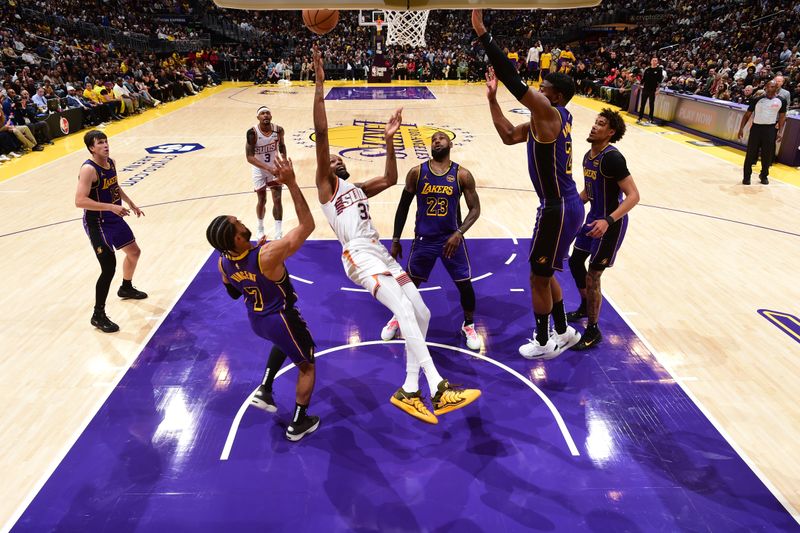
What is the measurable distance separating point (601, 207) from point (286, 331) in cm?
281

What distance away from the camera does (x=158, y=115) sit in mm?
17547

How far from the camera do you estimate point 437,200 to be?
4.86 m

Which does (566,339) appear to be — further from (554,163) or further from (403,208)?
(403,208)

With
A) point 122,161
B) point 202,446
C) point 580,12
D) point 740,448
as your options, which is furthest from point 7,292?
point 580,12

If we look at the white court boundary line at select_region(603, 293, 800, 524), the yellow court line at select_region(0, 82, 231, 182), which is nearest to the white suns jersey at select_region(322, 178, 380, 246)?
the white court boundary line at select_region(603, 293, 800, 524)

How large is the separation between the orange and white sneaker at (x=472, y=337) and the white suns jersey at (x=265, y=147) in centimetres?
361

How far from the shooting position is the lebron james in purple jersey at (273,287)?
335 cm

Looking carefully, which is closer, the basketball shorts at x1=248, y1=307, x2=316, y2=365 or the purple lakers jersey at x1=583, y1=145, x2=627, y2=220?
the basketball shorts at x1=248, y1=307, x2=316, y2=365

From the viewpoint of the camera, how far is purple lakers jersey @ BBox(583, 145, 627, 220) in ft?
14.7

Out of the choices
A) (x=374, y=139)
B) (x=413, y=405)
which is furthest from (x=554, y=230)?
(x=374, y=139)

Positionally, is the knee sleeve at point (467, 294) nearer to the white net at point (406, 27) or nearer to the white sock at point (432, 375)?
the white sock at point (432, 375)

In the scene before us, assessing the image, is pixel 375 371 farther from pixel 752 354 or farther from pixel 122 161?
pixel 122 161

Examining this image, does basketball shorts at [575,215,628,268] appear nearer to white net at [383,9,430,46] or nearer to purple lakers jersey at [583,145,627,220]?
purple lakers jersey at [583,145,627,220]

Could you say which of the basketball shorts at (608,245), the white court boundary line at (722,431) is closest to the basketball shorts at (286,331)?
the basketball shorts at (608,245)
